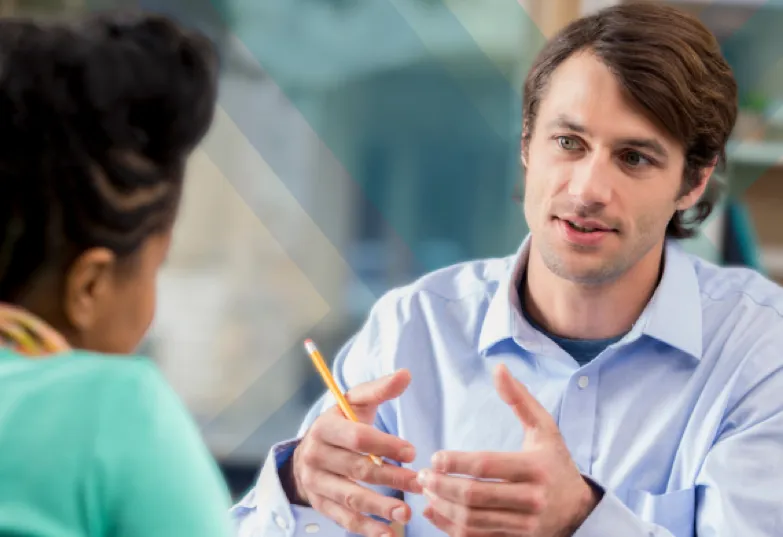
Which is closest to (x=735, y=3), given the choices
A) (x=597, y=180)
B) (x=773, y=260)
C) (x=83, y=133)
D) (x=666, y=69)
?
(x=773, y=260)

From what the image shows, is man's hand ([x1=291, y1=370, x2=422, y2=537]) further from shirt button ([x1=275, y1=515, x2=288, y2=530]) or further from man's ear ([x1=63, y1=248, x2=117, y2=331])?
man's ear ([x1=63, y1=248, x2=117, y2=331])

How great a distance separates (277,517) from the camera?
1101 millimetres

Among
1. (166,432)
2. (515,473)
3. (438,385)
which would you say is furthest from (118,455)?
(438,385)

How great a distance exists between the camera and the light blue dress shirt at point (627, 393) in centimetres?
109

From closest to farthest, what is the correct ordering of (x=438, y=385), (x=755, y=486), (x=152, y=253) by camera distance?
1. (x=152, y=253)
2. (x=755, y=486)
3. (x=438, y=385)

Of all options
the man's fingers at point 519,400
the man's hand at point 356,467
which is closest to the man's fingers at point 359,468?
the man's hand at point 356,467

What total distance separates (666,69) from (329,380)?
1.92 feet

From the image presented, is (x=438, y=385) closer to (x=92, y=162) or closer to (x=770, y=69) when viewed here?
(x=92, y=162)

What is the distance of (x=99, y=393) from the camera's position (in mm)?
572

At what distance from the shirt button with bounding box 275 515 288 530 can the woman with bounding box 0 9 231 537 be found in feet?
1.44

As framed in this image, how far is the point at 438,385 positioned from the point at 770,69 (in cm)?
161

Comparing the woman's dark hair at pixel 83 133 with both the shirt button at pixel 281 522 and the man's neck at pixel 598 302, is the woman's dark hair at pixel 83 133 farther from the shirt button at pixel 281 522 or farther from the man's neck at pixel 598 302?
the man's neck at pixel 598 302

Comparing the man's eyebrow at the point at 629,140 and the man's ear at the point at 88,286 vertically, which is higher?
the man's ear at the point at 88,286

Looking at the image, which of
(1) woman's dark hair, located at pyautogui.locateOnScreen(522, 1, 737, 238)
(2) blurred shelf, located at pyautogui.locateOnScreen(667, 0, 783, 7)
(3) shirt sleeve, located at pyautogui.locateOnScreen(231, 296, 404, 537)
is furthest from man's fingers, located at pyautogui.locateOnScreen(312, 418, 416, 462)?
(2) blurred shelf, located at pyautogui.locateOnScreen(667, 0, 783, 7)
